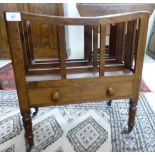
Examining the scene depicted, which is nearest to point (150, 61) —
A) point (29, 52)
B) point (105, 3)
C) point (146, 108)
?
point (105, 3)

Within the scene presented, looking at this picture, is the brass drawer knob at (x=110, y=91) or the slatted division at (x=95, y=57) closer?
the slatted division at (x=95, y=57)

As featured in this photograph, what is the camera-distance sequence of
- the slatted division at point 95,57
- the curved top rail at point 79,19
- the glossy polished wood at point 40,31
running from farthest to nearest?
the glossy polished wood at point 40,31
the slatted division at point 95,57
the curved top rail at point 79,19

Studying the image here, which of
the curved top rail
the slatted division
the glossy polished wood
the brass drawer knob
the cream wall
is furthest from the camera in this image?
the cream wall

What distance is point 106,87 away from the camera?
98cm

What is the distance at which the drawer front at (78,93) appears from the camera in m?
0.94

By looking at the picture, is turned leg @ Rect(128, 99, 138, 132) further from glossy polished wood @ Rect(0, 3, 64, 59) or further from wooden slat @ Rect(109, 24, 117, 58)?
glossy polished wood @ Rect(0, 3, 64, 59)

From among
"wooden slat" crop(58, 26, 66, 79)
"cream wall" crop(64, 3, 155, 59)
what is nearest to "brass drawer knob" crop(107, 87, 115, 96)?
"wooden slat" crop(58, 26, 66, 79)

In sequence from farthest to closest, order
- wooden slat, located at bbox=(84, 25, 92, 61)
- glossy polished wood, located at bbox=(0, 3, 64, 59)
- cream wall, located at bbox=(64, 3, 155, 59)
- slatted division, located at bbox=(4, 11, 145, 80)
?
cream wall, located at bbox=(64, 3, 155, 59)
glossy polished wood, located at bbox=(0, 3, 64, 59)
wooden slat, located at bbox=(84, 25, 92, 61)
slatted division, located at bbox=(4, 11, 145, 80)

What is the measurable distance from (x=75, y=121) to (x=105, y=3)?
1.62m

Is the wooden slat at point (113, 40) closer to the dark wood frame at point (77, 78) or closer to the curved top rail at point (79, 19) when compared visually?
the dark wood frame at point (77, 78)

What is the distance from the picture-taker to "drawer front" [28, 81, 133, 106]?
0.94 metres

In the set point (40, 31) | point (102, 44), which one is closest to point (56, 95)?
point (102, 44)

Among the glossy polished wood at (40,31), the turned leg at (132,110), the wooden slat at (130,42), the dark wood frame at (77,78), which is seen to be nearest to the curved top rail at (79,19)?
the dark wood frame at (77,78)

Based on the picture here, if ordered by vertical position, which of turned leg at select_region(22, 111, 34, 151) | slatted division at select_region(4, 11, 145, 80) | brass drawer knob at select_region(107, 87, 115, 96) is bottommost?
turned leg at select_region(22, 111, 34, 151)
